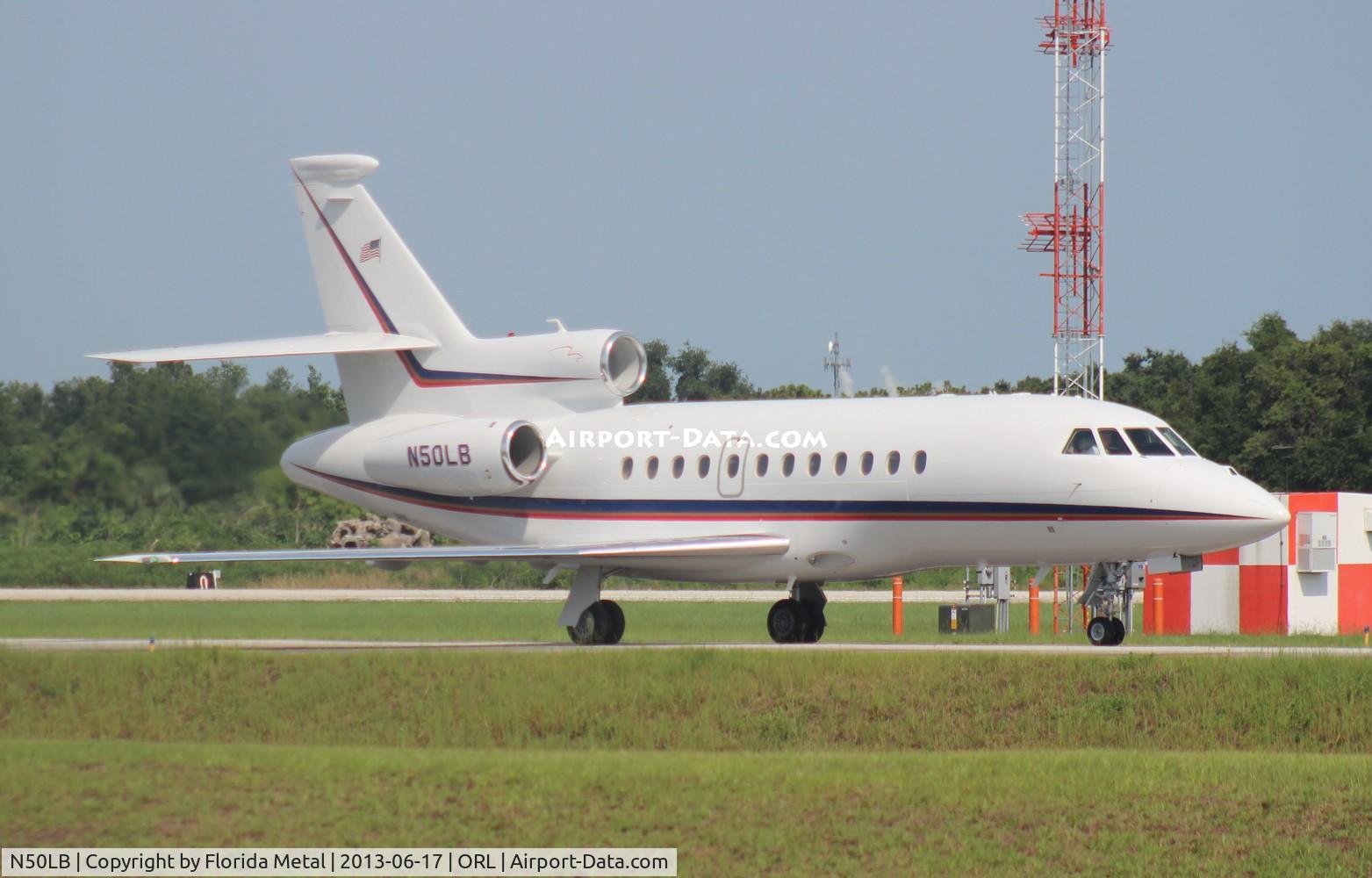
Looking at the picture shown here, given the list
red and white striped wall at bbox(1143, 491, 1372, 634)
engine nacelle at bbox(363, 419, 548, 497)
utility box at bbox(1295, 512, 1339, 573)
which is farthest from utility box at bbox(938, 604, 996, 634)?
engine nacelle at bbox(363, 419, 548, 497)

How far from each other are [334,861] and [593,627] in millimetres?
13081

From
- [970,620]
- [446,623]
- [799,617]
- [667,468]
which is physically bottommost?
[446,623]

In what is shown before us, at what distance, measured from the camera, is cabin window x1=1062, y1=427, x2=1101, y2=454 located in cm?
2573

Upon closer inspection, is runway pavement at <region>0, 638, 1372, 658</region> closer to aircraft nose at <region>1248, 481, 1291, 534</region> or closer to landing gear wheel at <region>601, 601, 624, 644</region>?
landing gear wheel at <region>601, 601, 624, 644</region>

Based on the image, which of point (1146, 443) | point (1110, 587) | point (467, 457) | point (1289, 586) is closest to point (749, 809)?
point (1110, 587)

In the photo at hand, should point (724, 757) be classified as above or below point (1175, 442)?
below

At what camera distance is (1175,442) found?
25.9 meters

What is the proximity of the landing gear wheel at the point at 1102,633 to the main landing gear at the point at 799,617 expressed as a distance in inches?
218

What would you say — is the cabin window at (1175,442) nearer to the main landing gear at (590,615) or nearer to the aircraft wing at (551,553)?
the aircraft wing at (551,553)

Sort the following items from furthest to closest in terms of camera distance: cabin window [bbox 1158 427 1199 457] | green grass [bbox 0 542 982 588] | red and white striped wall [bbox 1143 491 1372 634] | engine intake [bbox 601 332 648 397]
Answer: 1. green grass [bbox 0 542 982 588]
2. red and white striped wall [bbox 1143 491 1372 634]
3. engine intake [bbox 601 332 648 397]
4. cabin window [bbox 1158 427 1199 457]

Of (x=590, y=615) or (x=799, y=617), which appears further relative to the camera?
(x=799, y=617)

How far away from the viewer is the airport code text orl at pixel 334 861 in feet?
50.6

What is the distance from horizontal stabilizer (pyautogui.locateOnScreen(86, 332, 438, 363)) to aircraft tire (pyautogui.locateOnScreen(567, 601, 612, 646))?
630 centimetres

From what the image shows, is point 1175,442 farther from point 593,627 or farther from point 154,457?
point 154,457
